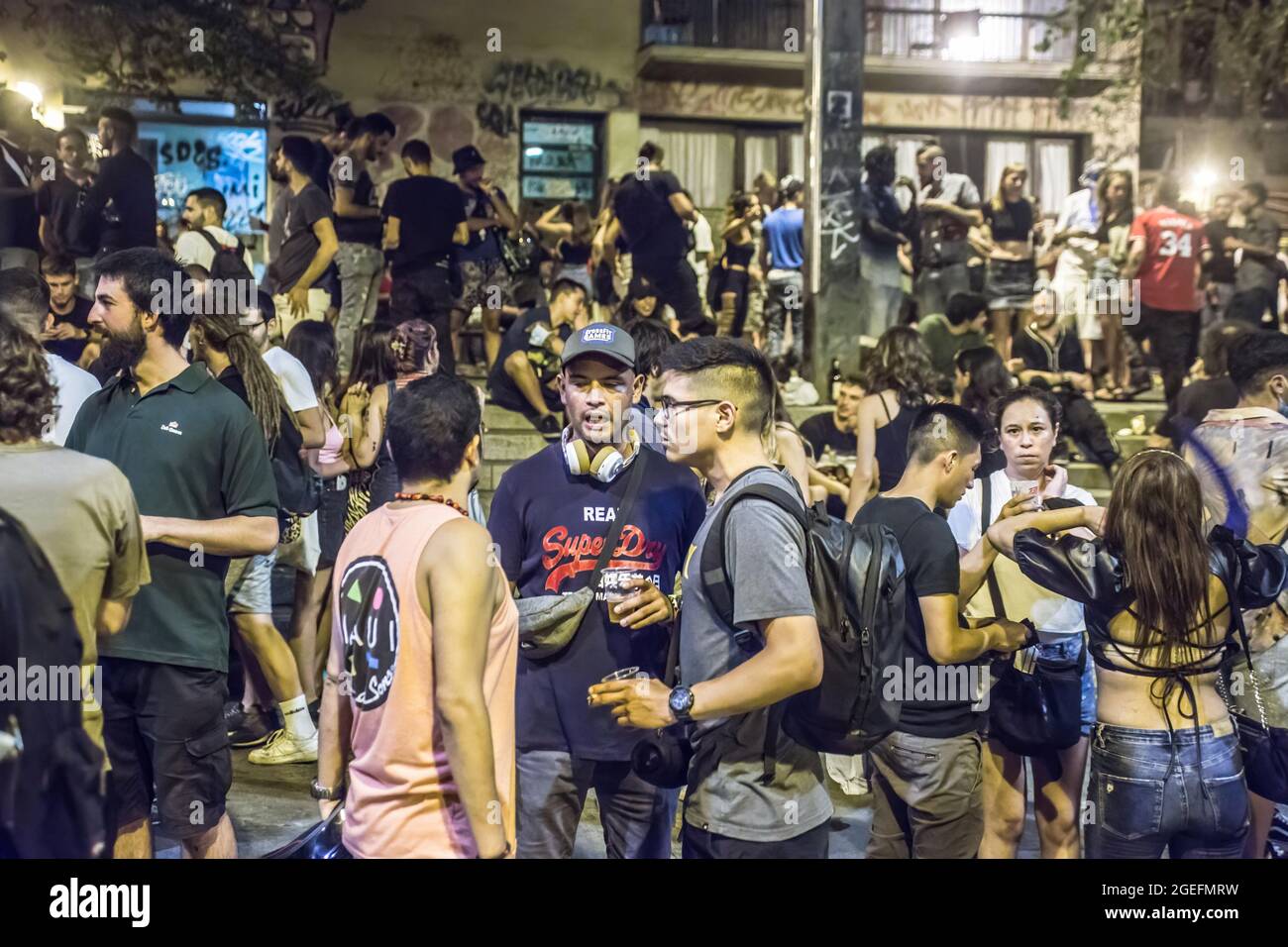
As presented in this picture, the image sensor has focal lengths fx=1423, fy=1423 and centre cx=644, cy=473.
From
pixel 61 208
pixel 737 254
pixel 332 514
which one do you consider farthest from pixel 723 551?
pixel 737 254

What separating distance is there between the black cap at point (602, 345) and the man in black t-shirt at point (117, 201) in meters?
5.39

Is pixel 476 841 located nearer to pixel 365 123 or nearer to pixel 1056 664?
pixel 1056 664

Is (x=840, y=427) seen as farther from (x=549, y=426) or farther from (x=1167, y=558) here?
(x=1167, y=558)

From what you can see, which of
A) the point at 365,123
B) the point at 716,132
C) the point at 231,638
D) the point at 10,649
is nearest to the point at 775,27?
the point at 716,132

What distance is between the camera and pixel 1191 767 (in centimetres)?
412

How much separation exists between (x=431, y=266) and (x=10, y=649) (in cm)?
594

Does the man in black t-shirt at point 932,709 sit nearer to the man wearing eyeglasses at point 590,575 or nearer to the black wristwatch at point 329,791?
the man wearing eyeglasses at point 590,575

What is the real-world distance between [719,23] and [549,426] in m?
10.7

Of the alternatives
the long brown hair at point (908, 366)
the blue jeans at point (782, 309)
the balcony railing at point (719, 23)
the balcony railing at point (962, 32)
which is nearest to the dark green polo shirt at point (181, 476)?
the long brown hair at point (908, 366)

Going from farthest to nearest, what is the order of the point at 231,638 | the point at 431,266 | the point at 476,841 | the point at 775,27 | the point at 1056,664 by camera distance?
1. the point at 775,27
2. the point at 431,266
3. the point at 231,638
4. the point at 1056,664
5. the point at 476,841

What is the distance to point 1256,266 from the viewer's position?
11656mm

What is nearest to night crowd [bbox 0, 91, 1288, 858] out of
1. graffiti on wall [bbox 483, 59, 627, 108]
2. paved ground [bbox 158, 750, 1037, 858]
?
paved ground [bbox 158, 750, 1037, 858]

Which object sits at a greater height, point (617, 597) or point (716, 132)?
point (716, 132)

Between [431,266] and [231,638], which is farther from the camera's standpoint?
Answer: [431,266]
